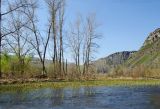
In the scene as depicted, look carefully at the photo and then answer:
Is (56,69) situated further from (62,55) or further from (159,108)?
(159,108)

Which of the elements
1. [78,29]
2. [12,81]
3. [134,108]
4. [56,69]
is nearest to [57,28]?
[56,69]

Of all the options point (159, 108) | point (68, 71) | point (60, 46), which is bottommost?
point (159, 108)

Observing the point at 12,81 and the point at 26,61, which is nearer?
the point at 12,81

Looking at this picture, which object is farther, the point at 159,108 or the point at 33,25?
the point at 33,25

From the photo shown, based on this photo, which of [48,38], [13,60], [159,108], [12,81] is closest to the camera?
[159,108]

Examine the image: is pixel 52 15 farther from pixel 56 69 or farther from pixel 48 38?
pixel 56 69

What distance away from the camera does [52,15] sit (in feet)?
197

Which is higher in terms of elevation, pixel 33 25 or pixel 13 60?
pixel 33 25

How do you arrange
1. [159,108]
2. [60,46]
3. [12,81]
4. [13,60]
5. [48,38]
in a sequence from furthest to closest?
[13,60], [60,46], [48,38], [12,81], [159,108]

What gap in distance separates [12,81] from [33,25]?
18.9 meters

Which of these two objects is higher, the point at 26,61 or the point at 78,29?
the point at 78,29

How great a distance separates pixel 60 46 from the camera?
6338cm

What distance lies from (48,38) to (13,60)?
1441 centimetres

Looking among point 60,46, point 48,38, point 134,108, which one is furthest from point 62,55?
point 134,108
